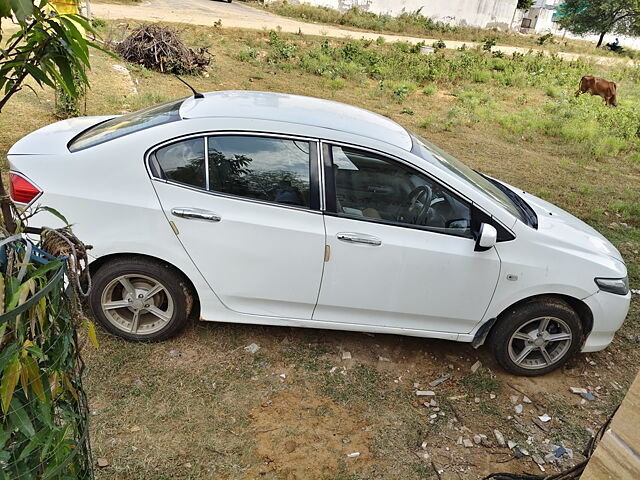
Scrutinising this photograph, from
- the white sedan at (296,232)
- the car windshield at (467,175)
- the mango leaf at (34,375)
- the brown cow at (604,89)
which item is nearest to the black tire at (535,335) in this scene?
the white sedan at (296,232)

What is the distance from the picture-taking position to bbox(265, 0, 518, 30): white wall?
30.9m

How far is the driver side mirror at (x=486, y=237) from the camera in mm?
3232

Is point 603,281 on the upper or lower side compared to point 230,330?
upper

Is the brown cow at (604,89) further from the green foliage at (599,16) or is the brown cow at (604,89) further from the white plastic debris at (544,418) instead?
the white plastic debris at (544,418)

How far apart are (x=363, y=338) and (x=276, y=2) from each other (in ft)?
95.6

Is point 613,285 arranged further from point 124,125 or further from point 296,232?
point 124,125

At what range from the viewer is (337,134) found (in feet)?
11.2

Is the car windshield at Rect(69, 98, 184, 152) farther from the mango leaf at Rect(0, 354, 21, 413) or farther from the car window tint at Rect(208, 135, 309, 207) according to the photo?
the mango leaf at Rect(0, 354, 21, 413)

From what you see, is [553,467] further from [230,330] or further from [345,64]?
[345,64]

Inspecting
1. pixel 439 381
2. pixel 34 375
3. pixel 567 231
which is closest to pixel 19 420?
pixel 34 375

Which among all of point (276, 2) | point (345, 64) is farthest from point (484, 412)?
point (276, 2)

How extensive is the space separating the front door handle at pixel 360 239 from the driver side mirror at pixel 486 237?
64 cm

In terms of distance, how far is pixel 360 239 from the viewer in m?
Answer: 3.29

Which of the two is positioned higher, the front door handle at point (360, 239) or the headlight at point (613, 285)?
the front door handle at point (360, 239)
